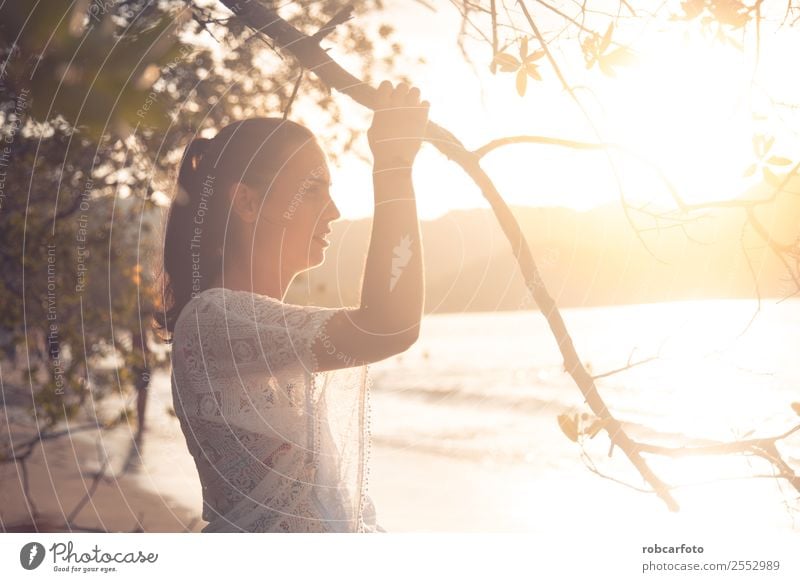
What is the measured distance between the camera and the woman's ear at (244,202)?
5.97ft

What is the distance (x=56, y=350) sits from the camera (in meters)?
3.32

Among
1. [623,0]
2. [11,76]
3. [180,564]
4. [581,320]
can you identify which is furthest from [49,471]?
[581,320]

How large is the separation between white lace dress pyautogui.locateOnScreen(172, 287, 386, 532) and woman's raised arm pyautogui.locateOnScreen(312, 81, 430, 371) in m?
0.05

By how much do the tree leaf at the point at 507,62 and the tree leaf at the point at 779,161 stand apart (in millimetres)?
723

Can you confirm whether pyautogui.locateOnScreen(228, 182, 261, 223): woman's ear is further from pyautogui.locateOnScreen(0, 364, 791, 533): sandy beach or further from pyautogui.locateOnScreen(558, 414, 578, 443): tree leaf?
pyautogui.locateOnScreen(0, 364, 791, 533): sandy beach

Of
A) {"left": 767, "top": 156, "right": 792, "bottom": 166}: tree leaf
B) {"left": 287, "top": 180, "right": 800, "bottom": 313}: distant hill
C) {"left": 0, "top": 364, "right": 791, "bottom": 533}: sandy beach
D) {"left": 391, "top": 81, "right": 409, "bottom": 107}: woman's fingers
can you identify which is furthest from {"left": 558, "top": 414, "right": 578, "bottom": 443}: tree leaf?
{"left": 0, "top": 364, "right": 791, "bottom": 533}: sandy beach

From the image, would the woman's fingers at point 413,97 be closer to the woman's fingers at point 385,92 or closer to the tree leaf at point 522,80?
the woman's fingers at point 385,92

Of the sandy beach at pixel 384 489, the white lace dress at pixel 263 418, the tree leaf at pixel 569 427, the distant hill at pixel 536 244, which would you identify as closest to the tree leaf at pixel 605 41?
the distant hill at pixel 536 244

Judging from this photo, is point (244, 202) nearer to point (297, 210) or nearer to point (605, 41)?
point (297, 210)

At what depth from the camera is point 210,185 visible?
6.09 ft

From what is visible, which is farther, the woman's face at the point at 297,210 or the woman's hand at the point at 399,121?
the woman's face at the point at 297,210

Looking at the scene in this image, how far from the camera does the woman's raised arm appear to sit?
1453 mm

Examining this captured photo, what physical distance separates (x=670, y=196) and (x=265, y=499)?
127 cm

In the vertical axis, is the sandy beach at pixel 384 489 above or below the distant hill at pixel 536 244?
below
